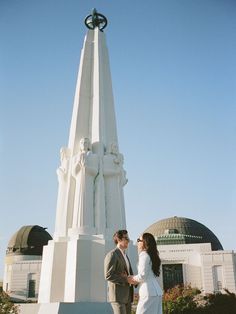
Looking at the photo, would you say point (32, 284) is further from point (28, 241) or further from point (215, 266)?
point (215, 266)

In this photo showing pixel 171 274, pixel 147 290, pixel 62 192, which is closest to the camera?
pixel 147 290

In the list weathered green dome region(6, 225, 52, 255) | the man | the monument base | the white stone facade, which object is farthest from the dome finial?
weathered green dome region(6, 225, 52, 255)

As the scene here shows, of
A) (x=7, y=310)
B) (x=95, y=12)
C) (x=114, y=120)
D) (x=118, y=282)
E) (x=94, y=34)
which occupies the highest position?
(x=95, y=12)

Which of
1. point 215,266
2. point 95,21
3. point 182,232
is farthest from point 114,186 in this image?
point 182,232

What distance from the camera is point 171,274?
3778cm

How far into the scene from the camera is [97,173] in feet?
33.9

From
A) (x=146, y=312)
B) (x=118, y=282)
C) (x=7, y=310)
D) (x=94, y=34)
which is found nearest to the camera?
(x=146, y=312)

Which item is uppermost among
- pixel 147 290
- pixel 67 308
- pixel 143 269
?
pixel 143 269

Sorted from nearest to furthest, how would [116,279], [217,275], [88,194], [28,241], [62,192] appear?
[116,279]
[88,194]
[62,192]
[217,275]
[28,241]

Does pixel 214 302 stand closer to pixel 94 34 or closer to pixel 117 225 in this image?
pixel 117 225

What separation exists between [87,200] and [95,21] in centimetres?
771

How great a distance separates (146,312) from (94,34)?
11461 millimetres

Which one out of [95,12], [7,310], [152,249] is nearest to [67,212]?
[7,310]

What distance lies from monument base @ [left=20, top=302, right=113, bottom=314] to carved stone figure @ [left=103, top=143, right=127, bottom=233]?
227 centimetres
